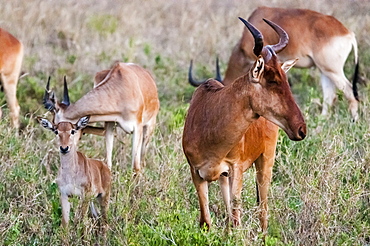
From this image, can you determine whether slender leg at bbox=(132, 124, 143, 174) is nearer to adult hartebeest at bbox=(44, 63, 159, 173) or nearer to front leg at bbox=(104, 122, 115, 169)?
adult hartebeest at bbox=(44, 63, 159, 173)

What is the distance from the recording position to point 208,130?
555 cm

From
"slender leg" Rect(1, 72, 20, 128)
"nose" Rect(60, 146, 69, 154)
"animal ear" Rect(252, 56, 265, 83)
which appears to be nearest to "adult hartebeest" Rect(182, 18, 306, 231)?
"animal ear" Rect(252, 56, 265, 83)

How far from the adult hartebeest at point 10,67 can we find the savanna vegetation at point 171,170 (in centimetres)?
21

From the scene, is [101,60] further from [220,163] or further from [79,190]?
[220,163]

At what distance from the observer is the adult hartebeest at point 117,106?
8.19m

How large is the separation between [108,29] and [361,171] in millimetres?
8035

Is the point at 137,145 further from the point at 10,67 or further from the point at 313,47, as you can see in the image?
the point at 313,47

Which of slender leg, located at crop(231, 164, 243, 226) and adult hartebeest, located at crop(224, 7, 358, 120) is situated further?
adult hartebeest, located at crop(224, 7, 358, 120)


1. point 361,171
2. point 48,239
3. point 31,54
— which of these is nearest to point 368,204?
point 361,171

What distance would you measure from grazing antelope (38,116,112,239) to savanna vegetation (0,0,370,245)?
13 cm

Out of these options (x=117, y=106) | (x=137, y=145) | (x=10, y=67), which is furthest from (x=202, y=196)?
(x=10, y=67)

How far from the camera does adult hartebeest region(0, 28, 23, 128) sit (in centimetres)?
999

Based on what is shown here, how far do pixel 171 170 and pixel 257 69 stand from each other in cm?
210

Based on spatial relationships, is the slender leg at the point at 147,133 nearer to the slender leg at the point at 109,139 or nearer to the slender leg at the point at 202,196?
the slender leg at the point at 109,139
